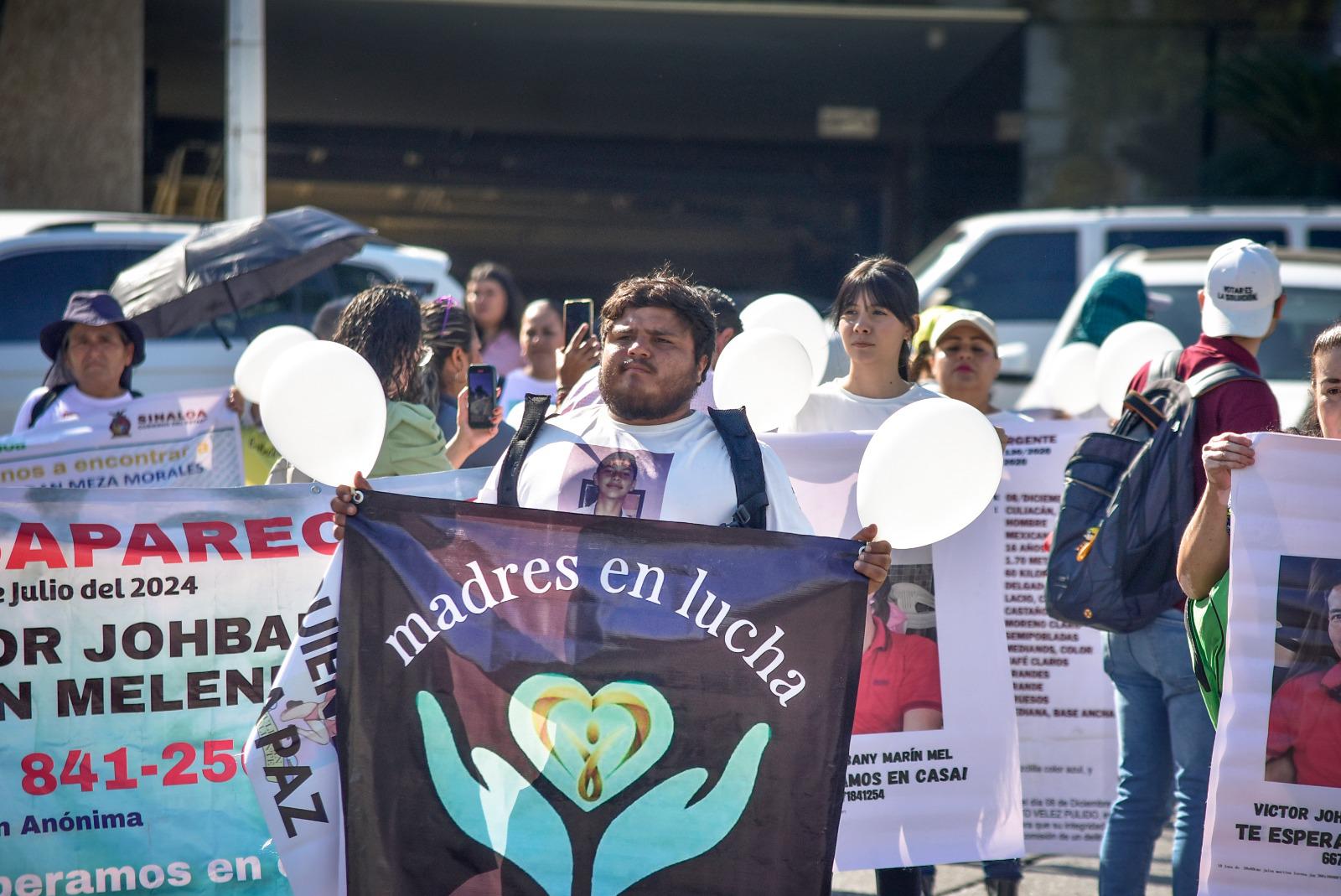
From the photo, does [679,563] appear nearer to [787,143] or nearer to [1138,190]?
[1138,190]

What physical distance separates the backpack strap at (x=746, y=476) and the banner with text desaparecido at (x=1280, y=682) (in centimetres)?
103

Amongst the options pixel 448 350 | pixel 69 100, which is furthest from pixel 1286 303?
pixel 69 100

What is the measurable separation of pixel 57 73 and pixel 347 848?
12065mm

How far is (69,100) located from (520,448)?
11.8m

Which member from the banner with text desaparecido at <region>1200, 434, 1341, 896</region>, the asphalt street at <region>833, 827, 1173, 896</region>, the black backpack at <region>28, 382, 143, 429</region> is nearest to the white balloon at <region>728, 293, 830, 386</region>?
the asphalt street at <region>833, 827, 1173, 896</region>

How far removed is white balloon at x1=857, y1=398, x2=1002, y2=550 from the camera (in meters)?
3.03

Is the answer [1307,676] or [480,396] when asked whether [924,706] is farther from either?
[480,396]

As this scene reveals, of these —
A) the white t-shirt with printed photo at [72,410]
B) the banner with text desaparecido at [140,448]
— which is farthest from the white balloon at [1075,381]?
the white t-shirt with printed photo at [72,410]

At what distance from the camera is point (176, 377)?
28.3ft

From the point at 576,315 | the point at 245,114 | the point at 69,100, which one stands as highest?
the point at 69,100

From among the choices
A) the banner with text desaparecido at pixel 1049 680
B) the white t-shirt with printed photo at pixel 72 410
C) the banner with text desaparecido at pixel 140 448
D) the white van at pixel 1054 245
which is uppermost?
the white van at pixel 1054 245

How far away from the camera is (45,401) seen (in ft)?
17.3

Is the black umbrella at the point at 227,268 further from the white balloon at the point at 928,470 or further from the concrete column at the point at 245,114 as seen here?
the white balloon at the point at 928,470

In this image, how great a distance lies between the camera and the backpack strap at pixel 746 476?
303cm
